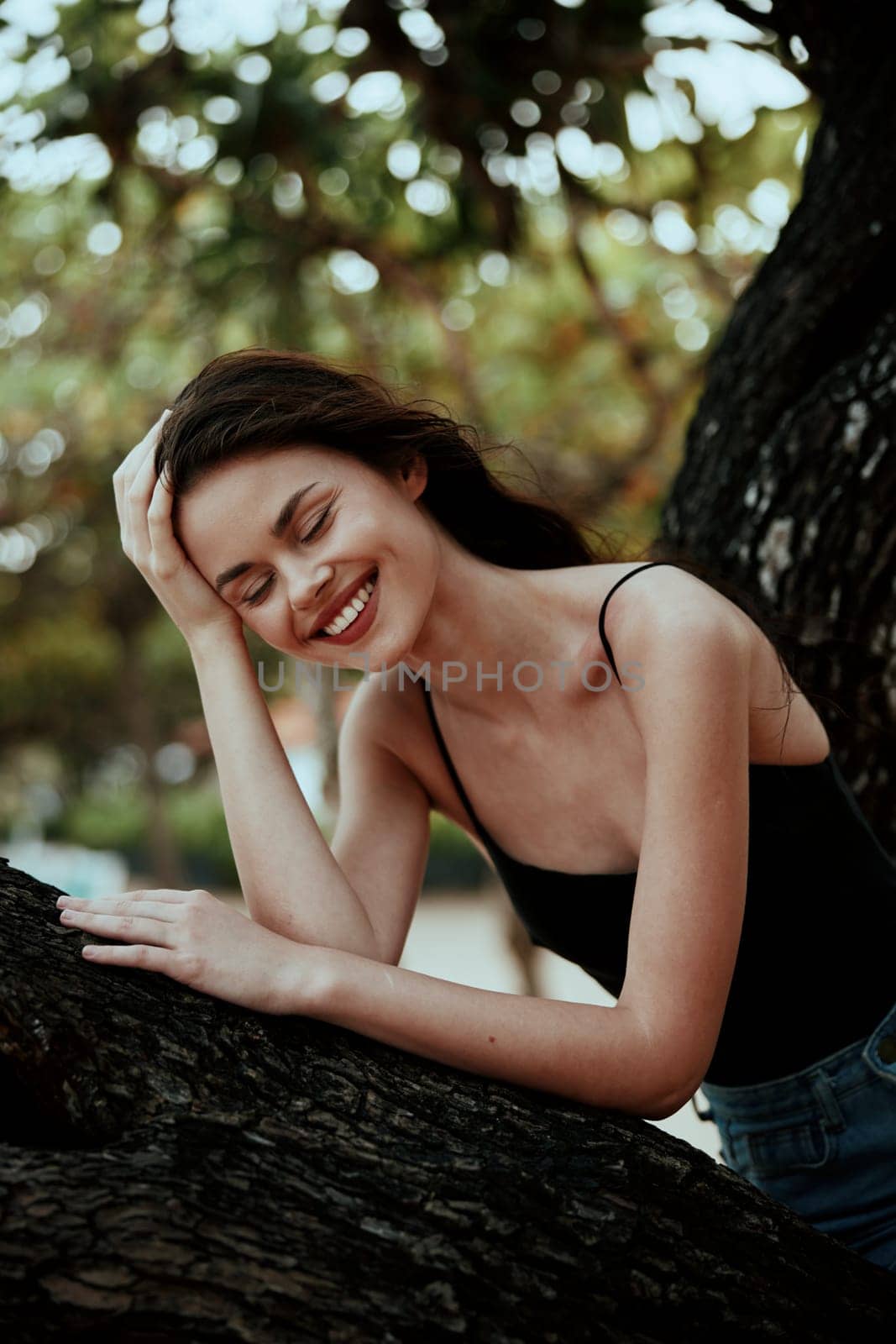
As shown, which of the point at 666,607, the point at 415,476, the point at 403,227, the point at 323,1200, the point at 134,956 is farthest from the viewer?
the point at 403,227

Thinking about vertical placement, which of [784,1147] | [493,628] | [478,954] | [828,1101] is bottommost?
[478,954]

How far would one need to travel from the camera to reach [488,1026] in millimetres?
1686

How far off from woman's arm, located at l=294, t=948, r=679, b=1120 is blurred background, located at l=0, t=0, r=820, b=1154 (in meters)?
1.07

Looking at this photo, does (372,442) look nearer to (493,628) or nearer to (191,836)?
(493,628)

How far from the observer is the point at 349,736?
7.98 feet

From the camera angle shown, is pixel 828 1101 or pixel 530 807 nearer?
pixel 828 1101

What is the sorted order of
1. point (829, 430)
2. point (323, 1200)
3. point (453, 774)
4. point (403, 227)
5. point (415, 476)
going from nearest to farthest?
point (323, 1200) → point (415, 476) → point (453, 774) → point (829, 430) → point (403, 227)

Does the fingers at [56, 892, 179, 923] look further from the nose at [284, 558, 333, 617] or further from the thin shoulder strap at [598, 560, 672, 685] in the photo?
the thin shoulder strap at [598, 560, 672, 685]

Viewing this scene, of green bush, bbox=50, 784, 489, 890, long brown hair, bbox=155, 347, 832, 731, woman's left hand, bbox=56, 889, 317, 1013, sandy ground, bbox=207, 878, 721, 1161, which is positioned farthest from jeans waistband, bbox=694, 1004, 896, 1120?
green bush, bbox=50, 784, 489, 890

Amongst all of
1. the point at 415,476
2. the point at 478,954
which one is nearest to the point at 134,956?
the point at 415,476

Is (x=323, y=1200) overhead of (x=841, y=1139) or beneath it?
overhead

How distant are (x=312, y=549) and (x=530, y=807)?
612 millimetres

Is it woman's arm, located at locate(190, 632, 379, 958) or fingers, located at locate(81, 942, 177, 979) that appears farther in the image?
woman's arm, located at locate(190, 632, 379, 958)

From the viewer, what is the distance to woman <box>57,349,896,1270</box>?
1710 millimetres
